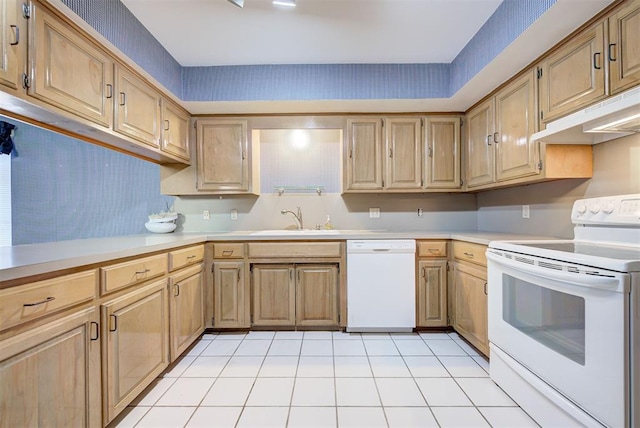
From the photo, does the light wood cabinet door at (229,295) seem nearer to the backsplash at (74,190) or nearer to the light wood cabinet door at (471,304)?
the backsplash at (74,190)

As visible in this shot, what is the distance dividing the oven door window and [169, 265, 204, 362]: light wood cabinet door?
2.14 meters

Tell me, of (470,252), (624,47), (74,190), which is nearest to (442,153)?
(470,252)

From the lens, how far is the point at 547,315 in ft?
4.72

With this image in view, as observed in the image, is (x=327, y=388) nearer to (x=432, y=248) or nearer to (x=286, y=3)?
(x=432, y=248)

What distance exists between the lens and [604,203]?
1.63 metres

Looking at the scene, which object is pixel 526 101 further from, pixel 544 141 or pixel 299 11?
pixel 299 11

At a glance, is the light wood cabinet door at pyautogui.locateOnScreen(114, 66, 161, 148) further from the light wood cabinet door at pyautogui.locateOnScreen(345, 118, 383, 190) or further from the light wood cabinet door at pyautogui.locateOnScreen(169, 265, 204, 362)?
the light wood cabinet door at pyautogui.locateOnScreen(345, 118, 383, 190)

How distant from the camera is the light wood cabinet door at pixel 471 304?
2102 millimetres

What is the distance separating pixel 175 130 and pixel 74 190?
53.9 inches

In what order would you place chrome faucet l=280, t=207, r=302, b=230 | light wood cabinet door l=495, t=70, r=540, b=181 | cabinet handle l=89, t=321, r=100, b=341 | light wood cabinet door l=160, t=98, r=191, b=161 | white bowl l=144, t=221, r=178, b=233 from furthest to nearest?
chrome faucet l=280, t=207, r=302, b=230 → white bowl l=144, t=221, r=178, b=233 → light wood cabinet door l=160, t=98, r=191, b=161 → light wood cabinet door l=495, t=70, r=540, b=181 → cabinet handle l=89, t=321, r=100, b=341

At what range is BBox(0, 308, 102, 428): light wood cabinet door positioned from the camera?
0.96 metres

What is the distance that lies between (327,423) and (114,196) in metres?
2.95

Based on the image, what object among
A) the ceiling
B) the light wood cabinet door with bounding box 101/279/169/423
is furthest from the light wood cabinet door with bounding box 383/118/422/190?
the light wood cabinet door with bounding box 101/279/169/423

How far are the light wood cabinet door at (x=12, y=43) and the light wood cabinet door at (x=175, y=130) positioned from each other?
1144mm
